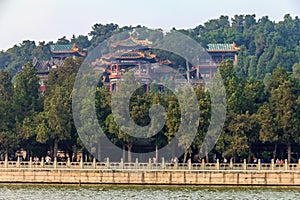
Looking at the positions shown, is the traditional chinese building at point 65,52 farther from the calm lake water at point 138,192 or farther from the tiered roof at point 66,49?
the calm lake water at point 138,192

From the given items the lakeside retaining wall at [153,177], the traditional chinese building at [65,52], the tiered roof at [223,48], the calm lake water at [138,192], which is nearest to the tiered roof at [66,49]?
the traditional chinese building at [65,52]

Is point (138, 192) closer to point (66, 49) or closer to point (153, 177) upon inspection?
point (153, 177)

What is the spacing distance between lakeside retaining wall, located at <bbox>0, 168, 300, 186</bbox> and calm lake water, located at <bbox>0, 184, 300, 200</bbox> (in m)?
0.65

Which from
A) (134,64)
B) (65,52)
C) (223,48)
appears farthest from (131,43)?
(223,48)

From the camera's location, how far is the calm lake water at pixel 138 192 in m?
38.7

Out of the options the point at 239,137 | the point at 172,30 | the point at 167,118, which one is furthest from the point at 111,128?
the point at 172,30

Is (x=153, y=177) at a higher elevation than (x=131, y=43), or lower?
lower

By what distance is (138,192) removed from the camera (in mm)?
41094

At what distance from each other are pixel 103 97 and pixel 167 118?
4803 mm

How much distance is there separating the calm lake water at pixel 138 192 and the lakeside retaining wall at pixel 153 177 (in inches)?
25.7

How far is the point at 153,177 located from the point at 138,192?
3310 millimetres

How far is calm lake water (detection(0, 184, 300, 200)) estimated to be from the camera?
127 ft

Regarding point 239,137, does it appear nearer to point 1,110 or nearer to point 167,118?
point 167,118

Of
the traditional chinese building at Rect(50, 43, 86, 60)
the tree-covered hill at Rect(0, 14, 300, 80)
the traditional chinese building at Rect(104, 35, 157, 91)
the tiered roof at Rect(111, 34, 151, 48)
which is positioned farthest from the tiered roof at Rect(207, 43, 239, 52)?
the traditional chinese building at Rect(104, 35, 157, 91)
